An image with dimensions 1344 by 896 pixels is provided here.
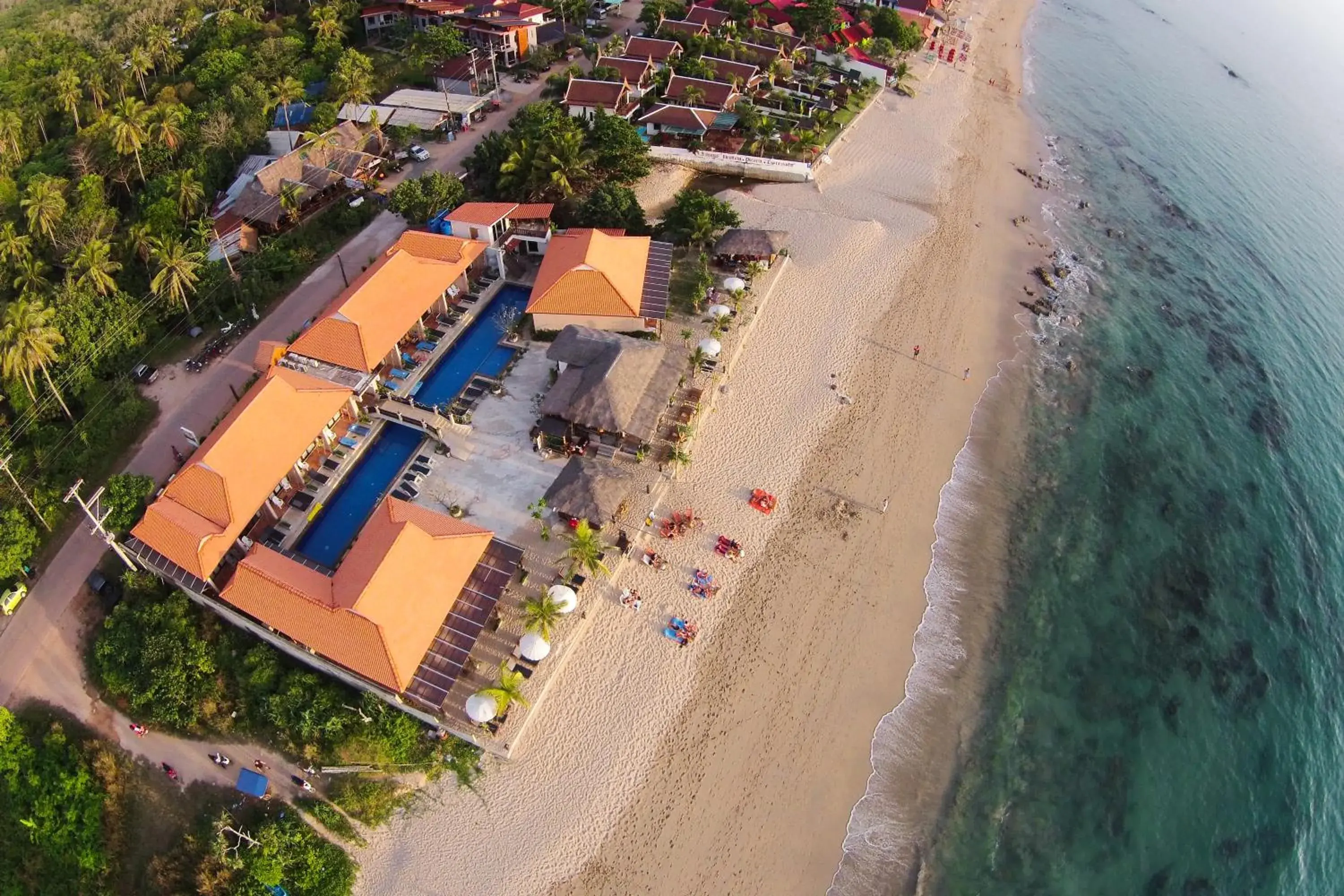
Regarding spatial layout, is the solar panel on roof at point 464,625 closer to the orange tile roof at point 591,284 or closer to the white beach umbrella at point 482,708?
the white beach umbrella at point 482,708

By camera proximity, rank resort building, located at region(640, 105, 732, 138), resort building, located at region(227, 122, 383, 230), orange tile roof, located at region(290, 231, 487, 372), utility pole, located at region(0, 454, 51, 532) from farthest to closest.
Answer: resort building, located at region(640, 105, 732, 138), resort building, located at region(227, 122, 383, 230), orange tile roof, located at region(290, 231, 487, 372), utility pole, located at region(0, 454, 51, 532)

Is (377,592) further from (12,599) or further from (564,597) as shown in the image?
(12,599)

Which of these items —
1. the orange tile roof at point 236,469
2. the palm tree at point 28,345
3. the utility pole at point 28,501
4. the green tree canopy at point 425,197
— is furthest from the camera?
the green tree canopy at point 425,197

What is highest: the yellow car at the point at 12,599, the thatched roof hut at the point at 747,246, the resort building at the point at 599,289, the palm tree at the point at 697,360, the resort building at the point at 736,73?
the resort building at the point at 736,73

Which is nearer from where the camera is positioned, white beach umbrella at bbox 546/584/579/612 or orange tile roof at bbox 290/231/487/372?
white beach umbrella at bbox 546/584/579/612

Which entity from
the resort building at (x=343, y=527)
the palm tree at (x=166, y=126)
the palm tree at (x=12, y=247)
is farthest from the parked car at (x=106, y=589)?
the palm tree at (x=166, y=126)

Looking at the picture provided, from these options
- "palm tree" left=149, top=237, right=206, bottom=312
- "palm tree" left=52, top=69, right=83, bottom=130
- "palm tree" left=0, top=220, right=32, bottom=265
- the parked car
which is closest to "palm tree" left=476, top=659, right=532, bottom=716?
the parked car

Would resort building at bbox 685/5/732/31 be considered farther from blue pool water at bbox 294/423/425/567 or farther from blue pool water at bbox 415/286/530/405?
blue pool water at bbox 294/423/425/567
